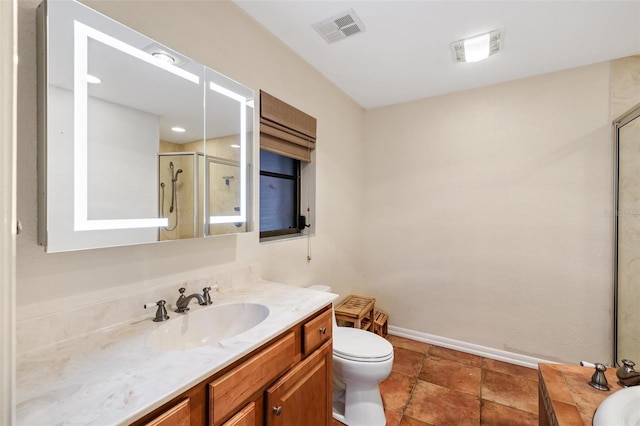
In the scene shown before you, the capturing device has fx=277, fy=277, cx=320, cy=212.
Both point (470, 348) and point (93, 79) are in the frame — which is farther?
point (470, 348)

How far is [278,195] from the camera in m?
2.20

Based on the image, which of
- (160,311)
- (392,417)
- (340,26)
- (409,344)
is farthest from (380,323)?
(340,26)

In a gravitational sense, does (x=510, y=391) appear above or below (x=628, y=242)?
below

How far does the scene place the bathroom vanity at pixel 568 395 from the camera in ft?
3.40

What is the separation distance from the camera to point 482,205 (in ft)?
8.20

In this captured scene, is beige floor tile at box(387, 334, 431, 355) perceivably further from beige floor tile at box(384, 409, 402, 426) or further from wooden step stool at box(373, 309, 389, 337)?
beige floor tile at box(384, 409, 402, 426)

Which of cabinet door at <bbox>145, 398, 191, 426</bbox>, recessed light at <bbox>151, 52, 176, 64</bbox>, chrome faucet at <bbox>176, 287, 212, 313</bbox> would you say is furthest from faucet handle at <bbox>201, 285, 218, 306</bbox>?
recessed light at <bbox>151, 52, 176, 64</bbox>

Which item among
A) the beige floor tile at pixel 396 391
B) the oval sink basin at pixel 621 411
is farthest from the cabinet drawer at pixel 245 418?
the beige floor tile at pixel 396 391

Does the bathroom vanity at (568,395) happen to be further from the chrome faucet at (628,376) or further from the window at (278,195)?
the window at (278,195)

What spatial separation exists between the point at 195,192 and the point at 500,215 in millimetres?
2442

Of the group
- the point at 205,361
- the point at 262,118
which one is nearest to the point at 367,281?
the point at 262,118

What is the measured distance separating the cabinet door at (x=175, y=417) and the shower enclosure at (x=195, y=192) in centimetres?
66

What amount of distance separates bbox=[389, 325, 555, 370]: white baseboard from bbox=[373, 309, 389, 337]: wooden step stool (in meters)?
0.11

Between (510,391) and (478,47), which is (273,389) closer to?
(510,391)
